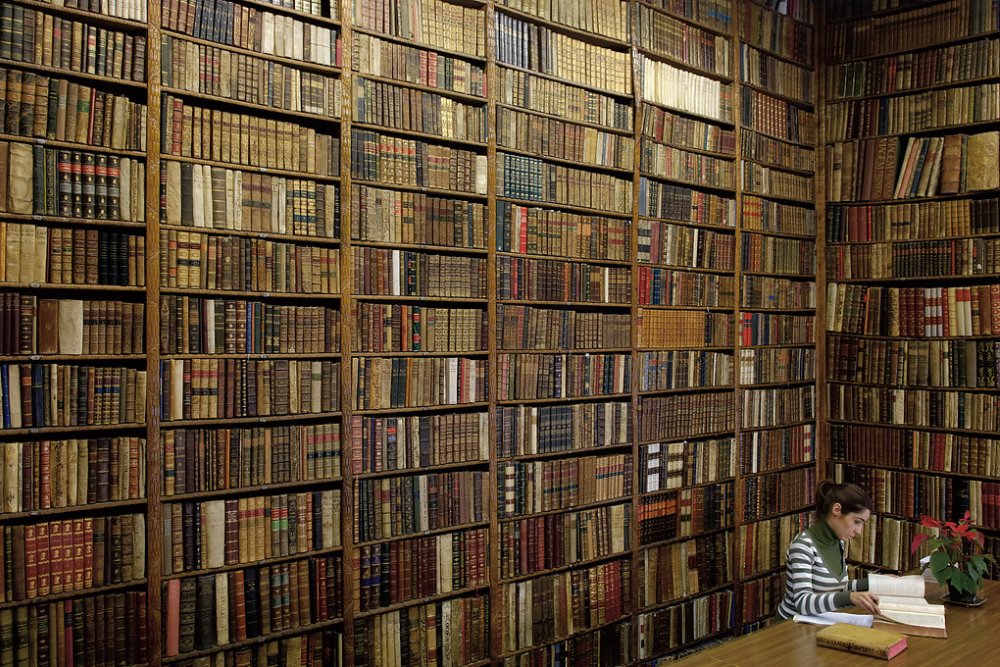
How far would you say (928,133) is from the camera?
469cm

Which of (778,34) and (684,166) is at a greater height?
(778,34)

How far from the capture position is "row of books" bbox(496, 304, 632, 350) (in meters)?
3.64

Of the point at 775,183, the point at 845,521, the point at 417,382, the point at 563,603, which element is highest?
the point at 775,183

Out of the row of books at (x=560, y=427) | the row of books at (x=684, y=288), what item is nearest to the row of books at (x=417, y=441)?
the row of books at (x=560, y=427)

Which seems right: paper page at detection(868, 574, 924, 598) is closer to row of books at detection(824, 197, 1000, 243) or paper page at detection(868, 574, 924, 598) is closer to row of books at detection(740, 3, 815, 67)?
row of books at detection(824, 197, 1000, 243)

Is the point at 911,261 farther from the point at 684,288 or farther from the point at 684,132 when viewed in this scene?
the point at 684,132

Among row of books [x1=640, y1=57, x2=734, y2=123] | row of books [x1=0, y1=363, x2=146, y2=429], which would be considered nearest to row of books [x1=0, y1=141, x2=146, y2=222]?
row of books [x1=0, y1=363, x2=146, y2=429]

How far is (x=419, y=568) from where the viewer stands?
3371 millimetres

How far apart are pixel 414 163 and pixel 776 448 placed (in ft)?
8.95

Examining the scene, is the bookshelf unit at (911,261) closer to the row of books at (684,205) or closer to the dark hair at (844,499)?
the row of books at (684,205)

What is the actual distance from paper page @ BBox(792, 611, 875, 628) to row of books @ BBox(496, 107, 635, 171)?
2164 millimetres

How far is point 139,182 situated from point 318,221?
64 cm

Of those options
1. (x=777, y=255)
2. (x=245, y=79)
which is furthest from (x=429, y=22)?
(x=777, y=255)

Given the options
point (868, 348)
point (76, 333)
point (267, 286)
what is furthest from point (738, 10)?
point (76, 333)
